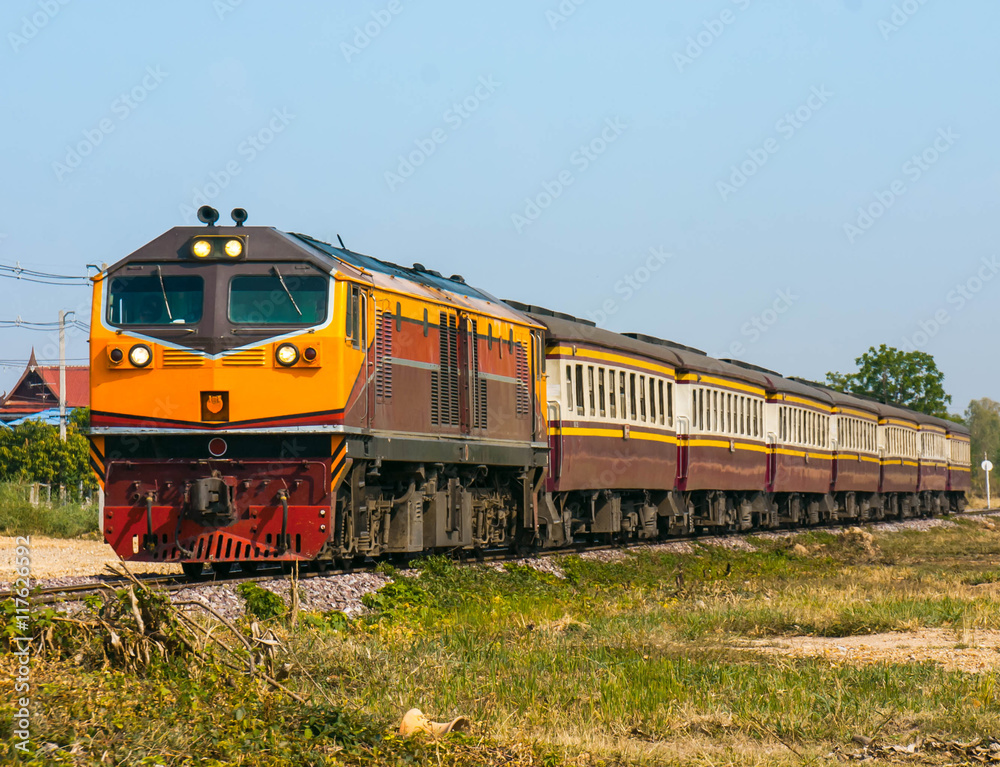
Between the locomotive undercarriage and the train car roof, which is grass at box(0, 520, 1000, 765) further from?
the train car roof

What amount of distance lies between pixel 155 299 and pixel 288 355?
69.2 inches

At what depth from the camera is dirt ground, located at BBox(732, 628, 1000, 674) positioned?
34.9 ft

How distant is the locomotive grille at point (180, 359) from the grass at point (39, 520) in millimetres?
17404

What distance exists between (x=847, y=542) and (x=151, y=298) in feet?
74.4

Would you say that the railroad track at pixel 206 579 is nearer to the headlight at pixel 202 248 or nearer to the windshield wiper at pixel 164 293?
the windshield wiper at pixel 164 293

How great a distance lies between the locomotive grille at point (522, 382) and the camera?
1980cm

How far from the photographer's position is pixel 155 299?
1439cm

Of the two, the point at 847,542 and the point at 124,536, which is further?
the point at 847,542

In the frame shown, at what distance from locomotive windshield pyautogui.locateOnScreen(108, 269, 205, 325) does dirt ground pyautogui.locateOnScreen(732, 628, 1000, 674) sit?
23.3ft

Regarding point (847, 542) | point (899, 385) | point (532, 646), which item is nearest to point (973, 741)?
point (532, 646)

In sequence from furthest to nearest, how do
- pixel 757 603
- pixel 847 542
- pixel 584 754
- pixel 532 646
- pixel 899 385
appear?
1. pixel 899 385
2. pixel 847 542
3. pixel 757 603
4. pixel 532 646
5. pixel 584 754

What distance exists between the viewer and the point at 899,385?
3583 inches

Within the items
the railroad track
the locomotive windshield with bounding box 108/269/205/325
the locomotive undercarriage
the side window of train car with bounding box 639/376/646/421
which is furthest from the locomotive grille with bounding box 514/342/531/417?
the locomotive windshield with bounding box 108/269/205/325

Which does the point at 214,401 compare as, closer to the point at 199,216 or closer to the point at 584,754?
the point at 199,216
